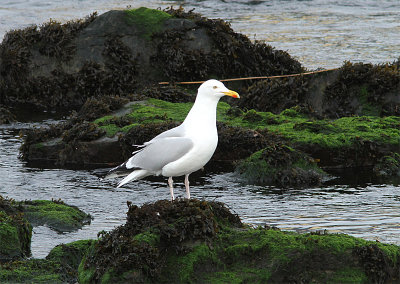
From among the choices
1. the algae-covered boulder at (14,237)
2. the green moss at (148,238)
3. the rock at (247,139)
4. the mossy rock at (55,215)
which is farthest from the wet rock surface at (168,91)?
the green moss at (148,238)

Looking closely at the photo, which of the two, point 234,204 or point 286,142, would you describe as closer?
point 234,204

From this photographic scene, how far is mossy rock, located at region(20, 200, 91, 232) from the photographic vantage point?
25.4ft

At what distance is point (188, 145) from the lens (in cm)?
707

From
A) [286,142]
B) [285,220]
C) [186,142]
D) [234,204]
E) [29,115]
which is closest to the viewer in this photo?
[186,142]

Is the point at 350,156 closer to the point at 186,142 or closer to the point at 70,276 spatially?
the point at 186,142

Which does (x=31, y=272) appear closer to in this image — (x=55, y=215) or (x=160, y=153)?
(x=55, y=215)

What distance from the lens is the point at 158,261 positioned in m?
5.73

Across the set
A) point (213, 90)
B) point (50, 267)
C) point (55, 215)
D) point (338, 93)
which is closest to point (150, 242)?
point (50, 267)

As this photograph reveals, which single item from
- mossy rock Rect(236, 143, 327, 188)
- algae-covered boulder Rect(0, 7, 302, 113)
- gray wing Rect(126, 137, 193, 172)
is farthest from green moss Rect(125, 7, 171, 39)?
gray wing Rect(126, 137, 193, 172)

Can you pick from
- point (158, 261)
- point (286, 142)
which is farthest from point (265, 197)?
point (158, 261)

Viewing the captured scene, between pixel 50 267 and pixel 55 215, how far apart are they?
1.53 metres

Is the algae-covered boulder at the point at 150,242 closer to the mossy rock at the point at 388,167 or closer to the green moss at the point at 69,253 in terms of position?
the green moss at the point at 69,253

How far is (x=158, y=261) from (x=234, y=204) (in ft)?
10.3

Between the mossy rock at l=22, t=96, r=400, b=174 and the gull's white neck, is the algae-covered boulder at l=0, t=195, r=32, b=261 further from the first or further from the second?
the mossy rock at l=22, t=96, r=400, b=174
